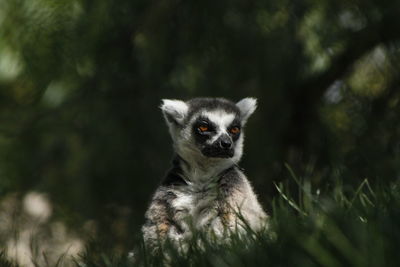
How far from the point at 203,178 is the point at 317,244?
1714 millimetres

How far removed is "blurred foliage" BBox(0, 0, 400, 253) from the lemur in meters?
0.82

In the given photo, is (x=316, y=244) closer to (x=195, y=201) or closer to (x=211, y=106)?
(x=195, y=201)

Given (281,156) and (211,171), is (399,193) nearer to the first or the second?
(211,171)

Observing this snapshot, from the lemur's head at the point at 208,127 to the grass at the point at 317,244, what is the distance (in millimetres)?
1064

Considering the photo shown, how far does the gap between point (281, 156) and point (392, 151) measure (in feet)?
3.05

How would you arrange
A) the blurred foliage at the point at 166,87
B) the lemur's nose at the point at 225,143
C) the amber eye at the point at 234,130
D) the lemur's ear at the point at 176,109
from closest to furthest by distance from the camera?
the lemur's nose at the point at 225,143 < the amber eye at the point at 234,130 < the lemur's ear at the point at 176,109 < the blurred foliage at the point at 166,87

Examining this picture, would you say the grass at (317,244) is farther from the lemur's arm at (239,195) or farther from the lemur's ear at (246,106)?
the lemur's ear at (246,106)

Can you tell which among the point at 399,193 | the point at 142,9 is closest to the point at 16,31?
the point at 142,9

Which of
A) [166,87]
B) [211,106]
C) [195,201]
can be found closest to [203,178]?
[195,201]

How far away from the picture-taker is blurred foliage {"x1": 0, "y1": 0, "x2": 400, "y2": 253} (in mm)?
4059

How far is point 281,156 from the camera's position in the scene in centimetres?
461

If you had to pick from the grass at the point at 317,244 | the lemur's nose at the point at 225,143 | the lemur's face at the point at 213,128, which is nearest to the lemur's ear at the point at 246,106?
the lemur's face at the point at 213,128

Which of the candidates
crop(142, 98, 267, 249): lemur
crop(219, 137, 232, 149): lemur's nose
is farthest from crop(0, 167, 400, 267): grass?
crop(219, 137, 232, 149): lemur's nose

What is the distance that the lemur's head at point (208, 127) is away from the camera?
3281 mm
